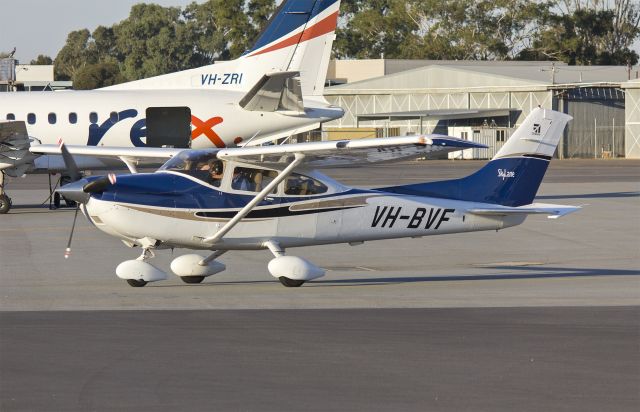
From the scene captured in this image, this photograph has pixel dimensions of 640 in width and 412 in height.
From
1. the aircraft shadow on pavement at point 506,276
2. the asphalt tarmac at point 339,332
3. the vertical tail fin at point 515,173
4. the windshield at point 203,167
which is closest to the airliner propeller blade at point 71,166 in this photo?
the windshield at point 203,167

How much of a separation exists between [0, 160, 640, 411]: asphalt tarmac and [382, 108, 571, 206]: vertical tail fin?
1.14m

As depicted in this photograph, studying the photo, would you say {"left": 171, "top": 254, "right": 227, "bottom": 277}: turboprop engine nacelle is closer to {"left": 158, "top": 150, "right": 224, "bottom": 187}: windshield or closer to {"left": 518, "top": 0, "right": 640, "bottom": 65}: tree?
{"left": 158, "top": 150, "right": 224, "bottom": 187}: windshield

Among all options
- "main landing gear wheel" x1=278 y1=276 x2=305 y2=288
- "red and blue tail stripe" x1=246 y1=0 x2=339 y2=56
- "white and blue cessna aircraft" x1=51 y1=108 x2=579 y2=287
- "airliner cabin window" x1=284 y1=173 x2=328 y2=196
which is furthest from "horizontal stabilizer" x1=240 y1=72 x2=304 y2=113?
"main landing gear wheel" x1=278 y1=276 x2=305 y2=288

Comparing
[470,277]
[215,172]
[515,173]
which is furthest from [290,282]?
[515,173]

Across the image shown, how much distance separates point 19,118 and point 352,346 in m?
21.5

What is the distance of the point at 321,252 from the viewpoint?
59.6 feet

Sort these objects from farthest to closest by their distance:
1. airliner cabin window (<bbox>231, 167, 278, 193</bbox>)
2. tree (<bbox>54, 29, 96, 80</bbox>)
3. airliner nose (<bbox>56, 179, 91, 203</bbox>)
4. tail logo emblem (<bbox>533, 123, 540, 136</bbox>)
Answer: tree (<bbox>54, 29, 96, 80</bbox>) → tail logo emblem (<bbox>533, 123, 540, 136</bbox>) → airliner cabin window (<bbox>231, 167, 278, 193</bbox>) → airliner nose (<bbox>56, 179, 91, 203</bbox>)

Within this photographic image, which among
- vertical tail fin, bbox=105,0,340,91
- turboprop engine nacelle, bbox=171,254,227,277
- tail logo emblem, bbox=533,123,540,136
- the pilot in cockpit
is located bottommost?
turboprop engine nacelle, bbox=171,254,227,277

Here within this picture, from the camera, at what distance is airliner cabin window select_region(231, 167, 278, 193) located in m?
13.9

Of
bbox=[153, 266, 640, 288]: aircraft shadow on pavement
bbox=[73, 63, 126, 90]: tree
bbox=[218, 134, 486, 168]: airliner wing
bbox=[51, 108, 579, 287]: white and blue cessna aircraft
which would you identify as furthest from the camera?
bbox=[73, 63, 126, 90]: tree

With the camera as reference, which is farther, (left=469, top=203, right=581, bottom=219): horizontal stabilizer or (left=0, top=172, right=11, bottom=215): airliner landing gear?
(left=0, top=172, right=11, bottom=215): airliner landing gear

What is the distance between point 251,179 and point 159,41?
11619 cm

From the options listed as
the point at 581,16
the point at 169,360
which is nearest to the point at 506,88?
A: the point at 581,16

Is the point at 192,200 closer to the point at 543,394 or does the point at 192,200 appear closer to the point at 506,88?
the point at 543,394
